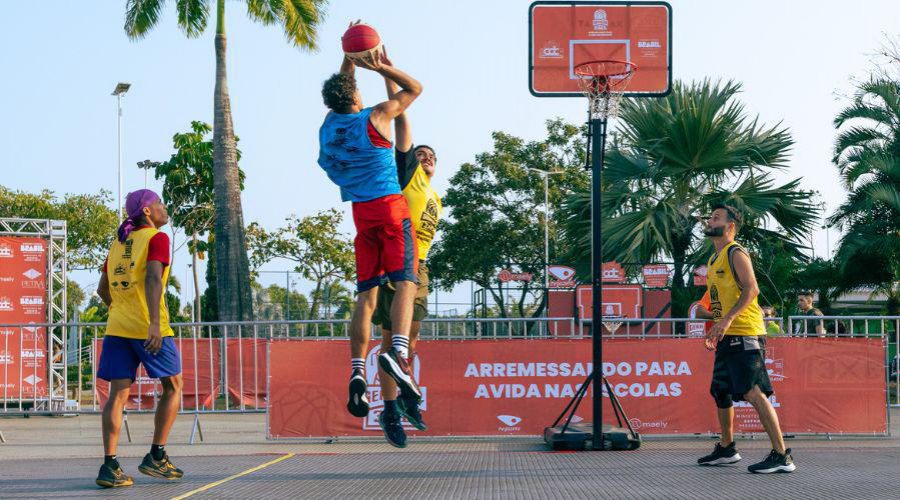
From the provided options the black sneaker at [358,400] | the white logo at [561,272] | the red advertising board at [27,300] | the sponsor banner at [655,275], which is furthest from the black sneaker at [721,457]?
the white logo at [561,272]

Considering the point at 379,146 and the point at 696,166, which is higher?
the point at 696,166

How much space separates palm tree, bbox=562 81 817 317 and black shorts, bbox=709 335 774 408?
591 inches

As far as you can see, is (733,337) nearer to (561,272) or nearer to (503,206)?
(561,272)

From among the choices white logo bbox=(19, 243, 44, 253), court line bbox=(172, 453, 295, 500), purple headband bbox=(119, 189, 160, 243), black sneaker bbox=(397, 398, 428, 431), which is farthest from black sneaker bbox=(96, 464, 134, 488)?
white logo bbox=(19, 243, 44, 253)

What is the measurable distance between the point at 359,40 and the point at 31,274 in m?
13.2

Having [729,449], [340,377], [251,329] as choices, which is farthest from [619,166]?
[729,449]

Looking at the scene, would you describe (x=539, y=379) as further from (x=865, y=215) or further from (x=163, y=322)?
(x=865, y=215)

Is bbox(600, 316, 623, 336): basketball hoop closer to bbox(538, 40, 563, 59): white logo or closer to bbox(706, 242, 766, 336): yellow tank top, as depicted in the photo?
bbox(706, 242, 766, 336): yellow tank top

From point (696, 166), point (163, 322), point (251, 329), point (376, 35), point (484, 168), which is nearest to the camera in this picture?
point (376, 35)

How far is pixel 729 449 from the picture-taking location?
25.5 ft

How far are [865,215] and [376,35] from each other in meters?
21.9

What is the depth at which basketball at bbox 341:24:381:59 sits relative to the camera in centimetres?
487

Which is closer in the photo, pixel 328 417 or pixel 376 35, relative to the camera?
pixel 376 35

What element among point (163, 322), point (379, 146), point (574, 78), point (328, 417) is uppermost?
point (574, 78)
